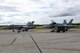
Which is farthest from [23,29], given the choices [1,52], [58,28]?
[1,52]

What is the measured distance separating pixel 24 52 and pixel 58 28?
47994 mm

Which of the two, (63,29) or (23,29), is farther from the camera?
(23,29)

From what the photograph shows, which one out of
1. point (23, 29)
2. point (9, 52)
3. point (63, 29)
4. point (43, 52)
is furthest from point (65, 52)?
point (23, 29)

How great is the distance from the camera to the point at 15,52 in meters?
14.1

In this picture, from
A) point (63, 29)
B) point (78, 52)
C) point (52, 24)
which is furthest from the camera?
point (52, 24)

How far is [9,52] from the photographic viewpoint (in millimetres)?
14070

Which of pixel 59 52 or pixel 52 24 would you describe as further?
pixel 52 24

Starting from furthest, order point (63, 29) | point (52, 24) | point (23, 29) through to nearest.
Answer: point (23, 29), point (52, 24), point (63, 29)

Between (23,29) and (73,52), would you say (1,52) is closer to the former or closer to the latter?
(73,52)

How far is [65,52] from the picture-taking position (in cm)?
1389

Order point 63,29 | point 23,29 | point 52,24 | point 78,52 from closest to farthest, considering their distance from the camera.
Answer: point 78,52, point 63,29, point 52,24, point 23,29

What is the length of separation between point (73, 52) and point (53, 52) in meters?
1.25

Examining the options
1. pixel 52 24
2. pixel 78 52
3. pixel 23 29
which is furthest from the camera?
pixel 23 29

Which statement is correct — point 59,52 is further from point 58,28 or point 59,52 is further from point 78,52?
point 58,28
